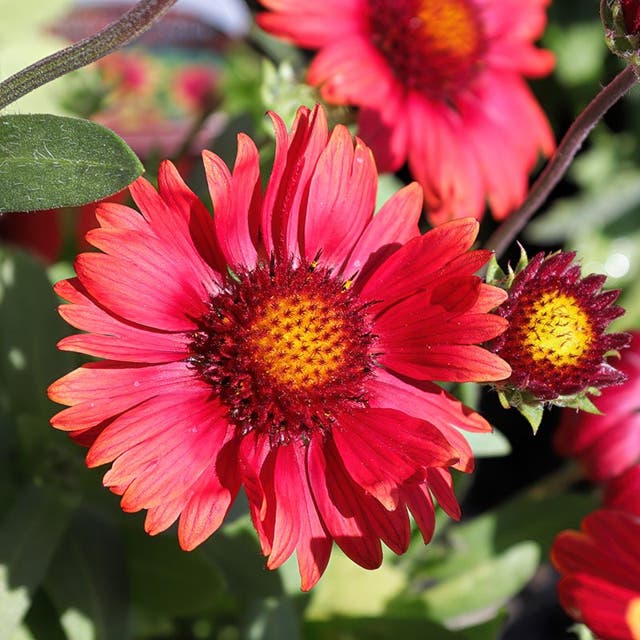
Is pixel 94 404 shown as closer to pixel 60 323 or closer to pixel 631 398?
pixel 60 323

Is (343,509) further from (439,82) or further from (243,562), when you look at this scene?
(439,82)

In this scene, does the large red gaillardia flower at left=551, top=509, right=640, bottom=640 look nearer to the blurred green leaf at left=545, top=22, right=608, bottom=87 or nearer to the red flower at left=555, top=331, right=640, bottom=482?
the red flower at left=555, top=331, right=640, bottom=482

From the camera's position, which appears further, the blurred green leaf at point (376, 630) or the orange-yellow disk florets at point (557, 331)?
the blurred green leaf at point (376, 630)

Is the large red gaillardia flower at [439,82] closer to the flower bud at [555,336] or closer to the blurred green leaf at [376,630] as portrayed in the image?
the flower bud at [555,336]

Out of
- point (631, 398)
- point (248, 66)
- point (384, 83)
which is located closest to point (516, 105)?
point (384, 83)

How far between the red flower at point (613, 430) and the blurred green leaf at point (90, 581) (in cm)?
44

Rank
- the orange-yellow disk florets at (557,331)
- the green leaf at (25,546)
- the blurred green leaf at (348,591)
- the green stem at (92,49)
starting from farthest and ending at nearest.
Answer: the blurred green leaf at (348,591)
the green leaf at (25,546)
the orange-yellow disk florets at (557,331)
the green stem at (92,49)

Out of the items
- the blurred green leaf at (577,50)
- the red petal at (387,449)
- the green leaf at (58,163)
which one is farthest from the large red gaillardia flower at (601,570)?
the blurred green leaf at (577,50)

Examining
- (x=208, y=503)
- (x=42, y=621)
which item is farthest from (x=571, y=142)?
(x=42, y=621)

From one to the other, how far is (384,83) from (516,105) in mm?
201

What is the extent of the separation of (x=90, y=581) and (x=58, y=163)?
0.41m

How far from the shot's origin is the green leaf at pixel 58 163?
0.44 meters

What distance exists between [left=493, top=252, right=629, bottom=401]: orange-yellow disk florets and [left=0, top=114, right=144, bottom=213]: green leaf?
0.25 m

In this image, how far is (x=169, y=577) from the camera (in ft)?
2.44
